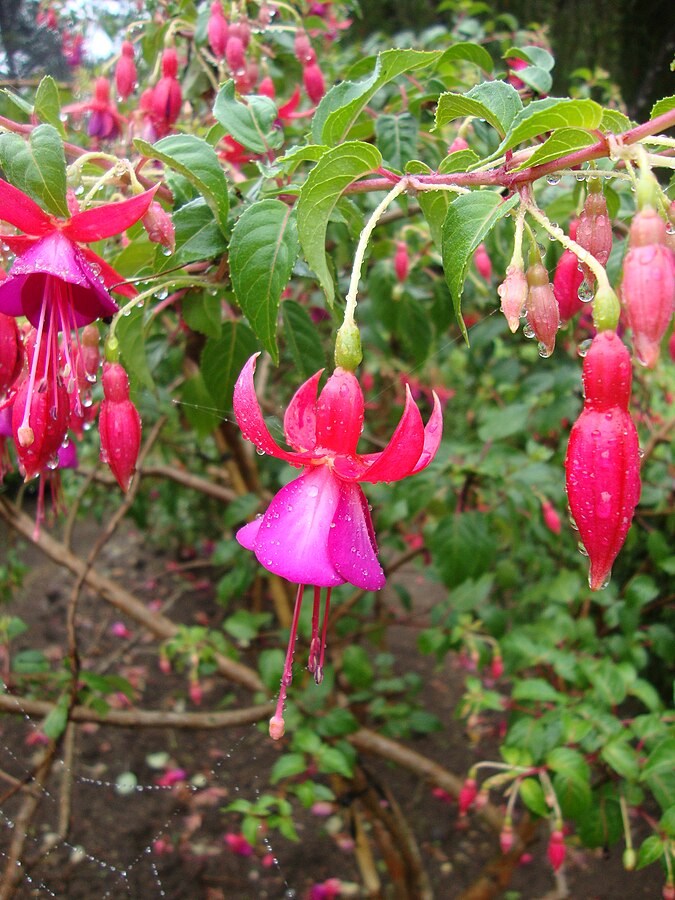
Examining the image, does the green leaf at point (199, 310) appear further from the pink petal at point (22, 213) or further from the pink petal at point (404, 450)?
the pink petal at point (404, 450)

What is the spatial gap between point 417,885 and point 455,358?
4.76 ft

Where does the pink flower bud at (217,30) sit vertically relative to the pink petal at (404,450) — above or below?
above

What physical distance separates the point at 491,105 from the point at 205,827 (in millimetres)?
1522

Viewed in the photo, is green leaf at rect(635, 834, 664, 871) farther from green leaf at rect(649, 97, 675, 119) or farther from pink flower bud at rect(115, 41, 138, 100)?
pink flower bud at rect(115, 41, 138, 100)

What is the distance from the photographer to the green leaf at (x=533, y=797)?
84 cm

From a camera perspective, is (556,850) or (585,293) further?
(556,850)

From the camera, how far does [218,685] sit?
1.98 meters

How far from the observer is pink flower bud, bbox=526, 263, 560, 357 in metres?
0.41

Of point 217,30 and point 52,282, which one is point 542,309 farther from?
point 217,30

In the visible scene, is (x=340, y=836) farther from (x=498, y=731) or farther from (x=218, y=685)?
(x=218, y=685)

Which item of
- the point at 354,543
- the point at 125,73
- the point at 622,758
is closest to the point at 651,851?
the point at 622,758

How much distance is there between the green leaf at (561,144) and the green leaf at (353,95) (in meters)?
0.11

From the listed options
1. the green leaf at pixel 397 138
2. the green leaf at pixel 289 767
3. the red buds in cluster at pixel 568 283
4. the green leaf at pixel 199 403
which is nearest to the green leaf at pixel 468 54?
the green leaf at pixel 397 138

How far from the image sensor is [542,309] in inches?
16.2
